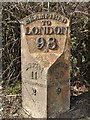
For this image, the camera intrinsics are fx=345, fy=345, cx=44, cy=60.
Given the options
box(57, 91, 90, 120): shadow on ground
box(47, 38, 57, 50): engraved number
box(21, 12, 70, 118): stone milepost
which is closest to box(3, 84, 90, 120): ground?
box(57, 91, 90, 120): shadow on ground

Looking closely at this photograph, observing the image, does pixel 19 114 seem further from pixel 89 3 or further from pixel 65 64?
pixel 89 3

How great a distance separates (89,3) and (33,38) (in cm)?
135

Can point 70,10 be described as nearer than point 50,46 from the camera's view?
No

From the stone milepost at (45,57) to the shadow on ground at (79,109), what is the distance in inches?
7.7

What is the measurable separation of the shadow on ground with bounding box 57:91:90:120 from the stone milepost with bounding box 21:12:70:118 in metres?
0.20

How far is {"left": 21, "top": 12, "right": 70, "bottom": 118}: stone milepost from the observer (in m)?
4.28

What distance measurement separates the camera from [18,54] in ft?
18.3

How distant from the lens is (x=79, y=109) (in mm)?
4711

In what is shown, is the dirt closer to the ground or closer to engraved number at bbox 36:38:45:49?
the ground

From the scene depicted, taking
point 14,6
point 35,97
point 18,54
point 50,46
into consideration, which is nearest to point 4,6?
point 14,6

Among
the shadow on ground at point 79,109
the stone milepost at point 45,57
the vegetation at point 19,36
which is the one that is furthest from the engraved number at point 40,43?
the shadow on ground at point 79,109

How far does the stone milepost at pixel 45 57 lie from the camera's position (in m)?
4.28

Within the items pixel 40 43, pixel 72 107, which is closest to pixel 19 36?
pixel 40 43

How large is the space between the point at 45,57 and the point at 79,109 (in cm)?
93
